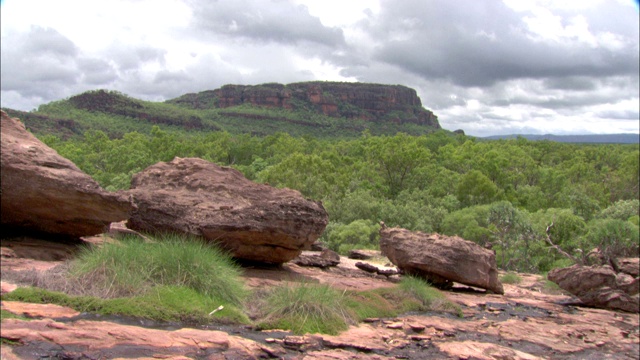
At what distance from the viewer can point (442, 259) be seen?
13.9 meters

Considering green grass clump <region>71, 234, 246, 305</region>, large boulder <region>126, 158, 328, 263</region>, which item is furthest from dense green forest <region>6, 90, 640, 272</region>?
green grass clump <region>71, 234, 246, 305</region>

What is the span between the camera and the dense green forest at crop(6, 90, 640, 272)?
2322 cm

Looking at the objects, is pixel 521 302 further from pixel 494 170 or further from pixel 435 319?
pixel 494 170

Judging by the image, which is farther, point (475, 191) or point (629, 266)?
point (475, 191)

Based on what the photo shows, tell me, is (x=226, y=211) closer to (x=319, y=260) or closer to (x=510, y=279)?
(x=319, y=260)

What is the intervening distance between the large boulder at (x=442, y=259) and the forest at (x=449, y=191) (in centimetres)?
634

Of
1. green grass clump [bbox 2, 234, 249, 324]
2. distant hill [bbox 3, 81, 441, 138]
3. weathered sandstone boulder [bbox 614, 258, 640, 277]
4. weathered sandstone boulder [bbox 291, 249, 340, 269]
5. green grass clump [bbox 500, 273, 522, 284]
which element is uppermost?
distant hill [bbox 3, 81, 441, 138]

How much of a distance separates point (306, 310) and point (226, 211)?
133 inches

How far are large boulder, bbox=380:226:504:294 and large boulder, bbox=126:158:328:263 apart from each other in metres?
3.20

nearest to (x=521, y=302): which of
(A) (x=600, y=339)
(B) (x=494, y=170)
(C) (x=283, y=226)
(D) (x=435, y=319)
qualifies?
(A) (x=600, y=339)

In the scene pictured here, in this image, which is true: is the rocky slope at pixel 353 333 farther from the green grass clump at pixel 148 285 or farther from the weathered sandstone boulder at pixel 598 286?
the weathered sandstone boulder at pixel 598 286

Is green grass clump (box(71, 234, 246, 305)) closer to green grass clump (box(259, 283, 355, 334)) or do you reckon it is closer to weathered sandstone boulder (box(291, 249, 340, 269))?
green grass clump (box(259, 283, 355, 334))

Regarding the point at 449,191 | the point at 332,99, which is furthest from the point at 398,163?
the point at 332,99

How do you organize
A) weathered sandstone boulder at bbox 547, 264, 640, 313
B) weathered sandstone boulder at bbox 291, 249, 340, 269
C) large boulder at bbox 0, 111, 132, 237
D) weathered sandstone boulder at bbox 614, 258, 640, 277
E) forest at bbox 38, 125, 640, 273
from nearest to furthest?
large boulder at bbox 0, 111, 132, 237
weathered sandstone boulder at bbox 291, 249, 340, 269
weathered sandstone boulder at bbox 547, 264, 640, 313
weathered sandstone boulder at bbox 614, 258, 640, 277
forest at bbox 38, 125, 640, 273
